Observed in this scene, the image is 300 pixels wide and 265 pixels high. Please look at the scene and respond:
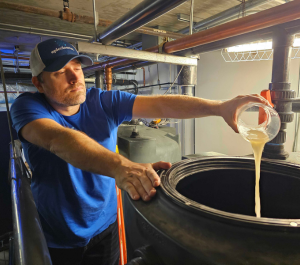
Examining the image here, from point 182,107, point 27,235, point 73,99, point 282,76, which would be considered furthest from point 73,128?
point 282,76

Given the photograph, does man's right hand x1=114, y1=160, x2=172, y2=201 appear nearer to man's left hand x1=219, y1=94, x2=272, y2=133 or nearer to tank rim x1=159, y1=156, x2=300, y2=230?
tank rim x1=159, y1=156, x2=300, y2=230

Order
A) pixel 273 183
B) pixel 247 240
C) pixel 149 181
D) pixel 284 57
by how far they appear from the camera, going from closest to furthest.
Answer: pixel 247 240 → pixel 149 181 → pixel 273 183 → pixel 284 57

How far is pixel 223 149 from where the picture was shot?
3.58 m

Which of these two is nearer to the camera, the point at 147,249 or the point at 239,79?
the point at 147,249

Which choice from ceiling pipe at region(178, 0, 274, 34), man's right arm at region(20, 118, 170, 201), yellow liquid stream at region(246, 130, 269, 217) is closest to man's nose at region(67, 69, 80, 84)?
man's right arm at region(20, 118, 170, 201)

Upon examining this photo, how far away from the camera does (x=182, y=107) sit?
1056 mm

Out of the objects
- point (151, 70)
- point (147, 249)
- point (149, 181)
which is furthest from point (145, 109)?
point (151, 70)

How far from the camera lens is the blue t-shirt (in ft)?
3.04

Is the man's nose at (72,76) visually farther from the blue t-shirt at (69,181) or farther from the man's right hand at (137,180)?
the man's right hand at (137,180)

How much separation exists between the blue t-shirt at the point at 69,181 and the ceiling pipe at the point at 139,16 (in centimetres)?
31

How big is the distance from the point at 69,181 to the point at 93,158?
1.16 ft

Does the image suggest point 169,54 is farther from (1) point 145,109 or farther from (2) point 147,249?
(2) point 147,249

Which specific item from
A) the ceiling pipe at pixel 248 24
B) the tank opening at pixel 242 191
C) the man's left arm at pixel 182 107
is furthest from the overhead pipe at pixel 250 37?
the tank opening at pixel 242 191

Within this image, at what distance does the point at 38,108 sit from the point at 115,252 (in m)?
0.88
